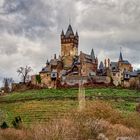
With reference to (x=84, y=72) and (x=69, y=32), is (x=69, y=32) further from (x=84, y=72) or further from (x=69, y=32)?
(x=84, y=72)

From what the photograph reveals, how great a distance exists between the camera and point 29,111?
282ft

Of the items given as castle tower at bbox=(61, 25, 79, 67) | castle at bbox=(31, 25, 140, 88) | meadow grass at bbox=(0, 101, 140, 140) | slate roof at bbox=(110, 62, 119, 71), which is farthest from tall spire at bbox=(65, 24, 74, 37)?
meadow grass at bbox=(0, 101, 140, 140)

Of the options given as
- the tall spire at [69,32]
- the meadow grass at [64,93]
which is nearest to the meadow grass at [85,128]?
the meadow grass at [64,93]

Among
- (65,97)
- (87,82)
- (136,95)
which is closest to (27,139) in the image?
(65,97)

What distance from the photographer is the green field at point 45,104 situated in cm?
8081

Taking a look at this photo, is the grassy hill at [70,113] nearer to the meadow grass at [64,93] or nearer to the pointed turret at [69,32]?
the meadow grass at [64,93]

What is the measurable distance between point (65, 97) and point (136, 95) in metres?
14.9

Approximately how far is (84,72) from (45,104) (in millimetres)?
36388

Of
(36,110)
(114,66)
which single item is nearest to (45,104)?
(36,110)

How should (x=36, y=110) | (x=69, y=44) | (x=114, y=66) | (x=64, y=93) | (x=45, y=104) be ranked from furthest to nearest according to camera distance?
(x=69, y=44)
(x=114, y=66)
(x=64, y=93)
(x=45, y=104)
(x=36, y=110)

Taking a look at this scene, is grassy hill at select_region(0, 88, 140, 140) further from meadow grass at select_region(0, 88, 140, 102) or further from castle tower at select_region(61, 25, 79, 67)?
castle tower at select_region(61, 25, 79, 67)

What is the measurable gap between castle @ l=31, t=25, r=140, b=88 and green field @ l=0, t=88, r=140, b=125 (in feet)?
41.0

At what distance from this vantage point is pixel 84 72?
127812mm

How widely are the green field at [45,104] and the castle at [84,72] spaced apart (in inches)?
492
